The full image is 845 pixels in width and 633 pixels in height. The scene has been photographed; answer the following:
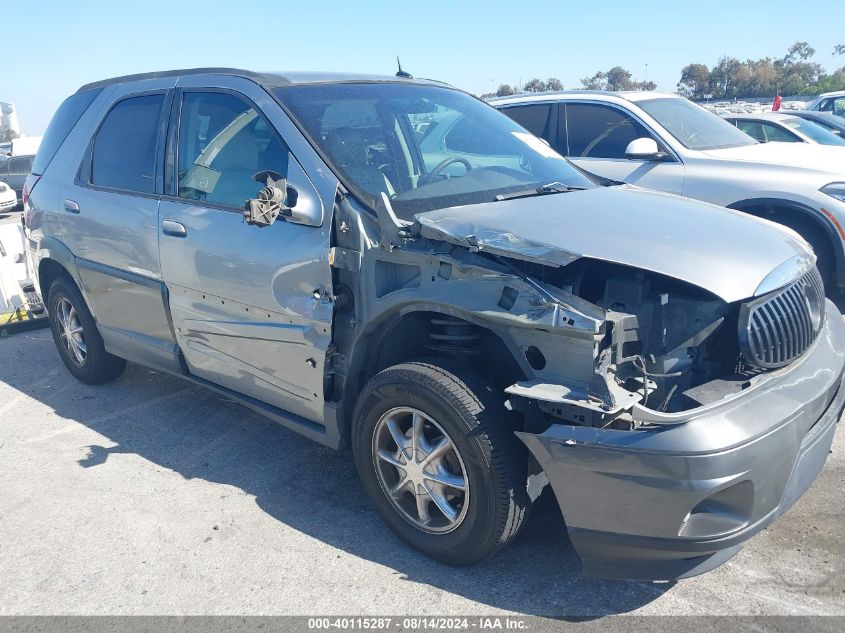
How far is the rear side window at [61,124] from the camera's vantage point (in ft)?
16.4

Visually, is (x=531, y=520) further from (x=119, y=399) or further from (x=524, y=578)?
(x=119, y=399)

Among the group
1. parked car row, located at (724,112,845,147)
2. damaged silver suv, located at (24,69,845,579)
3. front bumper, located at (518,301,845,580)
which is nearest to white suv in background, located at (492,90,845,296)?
damaged silver suv, located at (24,69,845,579)

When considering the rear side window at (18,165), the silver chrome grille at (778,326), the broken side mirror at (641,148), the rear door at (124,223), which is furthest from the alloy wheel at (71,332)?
the rear side window at (18,165)

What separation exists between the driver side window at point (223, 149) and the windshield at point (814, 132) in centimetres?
960

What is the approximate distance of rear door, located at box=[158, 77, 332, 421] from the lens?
3330mm

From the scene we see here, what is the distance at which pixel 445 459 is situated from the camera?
2984mm

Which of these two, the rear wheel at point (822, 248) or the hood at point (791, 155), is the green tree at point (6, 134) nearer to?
the hood at point (791, 155)

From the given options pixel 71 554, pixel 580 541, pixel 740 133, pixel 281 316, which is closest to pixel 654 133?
pixel 740 133

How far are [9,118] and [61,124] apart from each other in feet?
182

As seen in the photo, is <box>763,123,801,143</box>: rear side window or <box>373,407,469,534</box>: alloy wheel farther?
<box>763,123,801,143</box>: rear side window

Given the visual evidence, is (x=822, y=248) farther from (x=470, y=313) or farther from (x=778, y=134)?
(x=778, y=134)

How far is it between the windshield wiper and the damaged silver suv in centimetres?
2

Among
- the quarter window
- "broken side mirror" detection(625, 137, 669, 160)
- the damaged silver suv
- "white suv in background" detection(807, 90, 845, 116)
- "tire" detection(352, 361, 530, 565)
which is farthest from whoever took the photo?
"white suv in background" detection(807, 90, 845, 116)

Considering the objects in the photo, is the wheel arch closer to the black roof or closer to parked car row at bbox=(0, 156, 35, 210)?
the black roof
